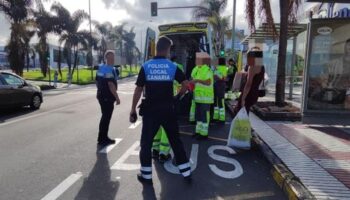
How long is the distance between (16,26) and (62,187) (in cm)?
2461

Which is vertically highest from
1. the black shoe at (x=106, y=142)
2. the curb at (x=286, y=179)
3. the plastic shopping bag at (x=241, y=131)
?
the plastic shopping bag at (x=241, y=131)

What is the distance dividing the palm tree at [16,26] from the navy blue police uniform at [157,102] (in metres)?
21.3

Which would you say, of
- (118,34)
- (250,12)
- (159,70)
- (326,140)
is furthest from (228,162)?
(118,34)

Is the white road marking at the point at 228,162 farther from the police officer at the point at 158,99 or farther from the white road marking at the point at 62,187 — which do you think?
the white road marking at the point at 62,187

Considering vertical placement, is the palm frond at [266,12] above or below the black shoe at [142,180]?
above

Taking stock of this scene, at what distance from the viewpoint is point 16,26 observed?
2719 centimetres

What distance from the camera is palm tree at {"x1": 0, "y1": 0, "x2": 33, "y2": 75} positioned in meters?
24.1

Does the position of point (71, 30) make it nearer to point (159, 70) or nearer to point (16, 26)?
point (16, 26)

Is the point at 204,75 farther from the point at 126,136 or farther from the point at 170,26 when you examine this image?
the point at 170,26

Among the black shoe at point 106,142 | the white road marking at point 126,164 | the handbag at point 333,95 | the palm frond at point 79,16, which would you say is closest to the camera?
the white road marking at point 126,164

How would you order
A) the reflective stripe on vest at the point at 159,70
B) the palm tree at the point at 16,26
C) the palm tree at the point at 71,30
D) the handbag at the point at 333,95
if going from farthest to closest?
the palm tree at the point at 71,30 → the palm tree at the point at 16,26 → the handbag at the point at 333,95 → the reflective stripe on vest at the point at 159,70

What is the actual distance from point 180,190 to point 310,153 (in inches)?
111

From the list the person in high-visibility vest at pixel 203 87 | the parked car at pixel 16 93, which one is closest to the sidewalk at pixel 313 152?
the person in high-visibility vest at pixel 203 87

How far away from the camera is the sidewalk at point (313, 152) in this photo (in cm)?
513
